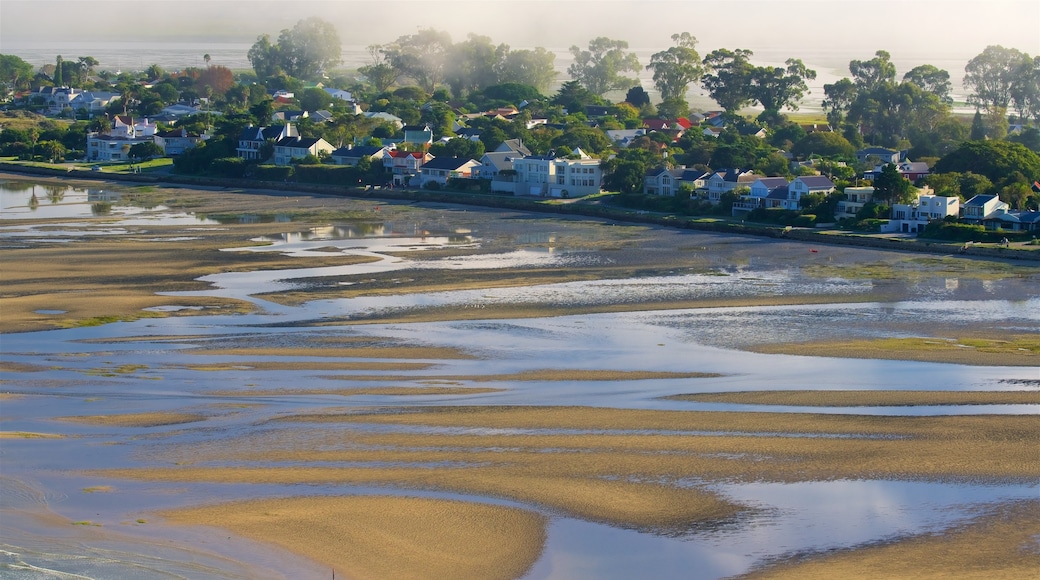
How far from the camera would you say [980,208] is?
35.8m

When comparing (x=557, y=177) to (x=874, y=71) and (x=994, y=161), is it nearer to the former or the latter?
(x=994, y=161)

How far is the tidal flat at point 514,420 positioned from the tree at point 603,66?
266ft

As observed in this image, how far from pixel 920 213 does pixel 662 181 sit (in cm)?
1091

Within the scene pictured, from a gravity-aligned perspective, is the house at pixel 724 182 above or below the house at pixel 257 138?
below

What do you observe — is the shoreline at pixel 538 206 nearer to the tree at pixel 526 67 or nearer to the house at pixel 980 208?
the house at pixel 980 208

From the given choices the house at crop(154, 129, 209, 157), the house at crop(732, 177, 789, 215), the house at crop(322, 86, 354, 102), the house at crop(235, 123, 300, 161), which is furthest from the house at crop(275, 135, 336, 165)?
the house at crop(322, 86, 354, 102)

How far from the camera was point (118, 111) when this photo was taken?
266ft

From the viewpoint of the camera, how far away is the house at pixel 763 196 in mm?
40719

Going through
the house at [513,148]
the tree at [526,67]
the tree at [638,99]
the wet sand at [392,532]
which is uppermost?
the tree at [526,67]

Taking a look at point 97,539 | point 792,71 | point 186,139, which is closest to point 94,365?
point 97,539

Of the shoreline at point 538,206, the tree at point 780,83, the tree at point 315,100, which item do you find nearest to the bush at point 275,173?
the shoreline at point 538,206

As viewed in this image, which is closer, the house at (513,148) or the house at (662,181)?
the house at (662,181)

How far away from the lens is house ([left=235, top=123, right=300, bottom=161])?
5828 cm

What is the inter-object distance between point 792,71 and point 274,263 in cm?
5250
